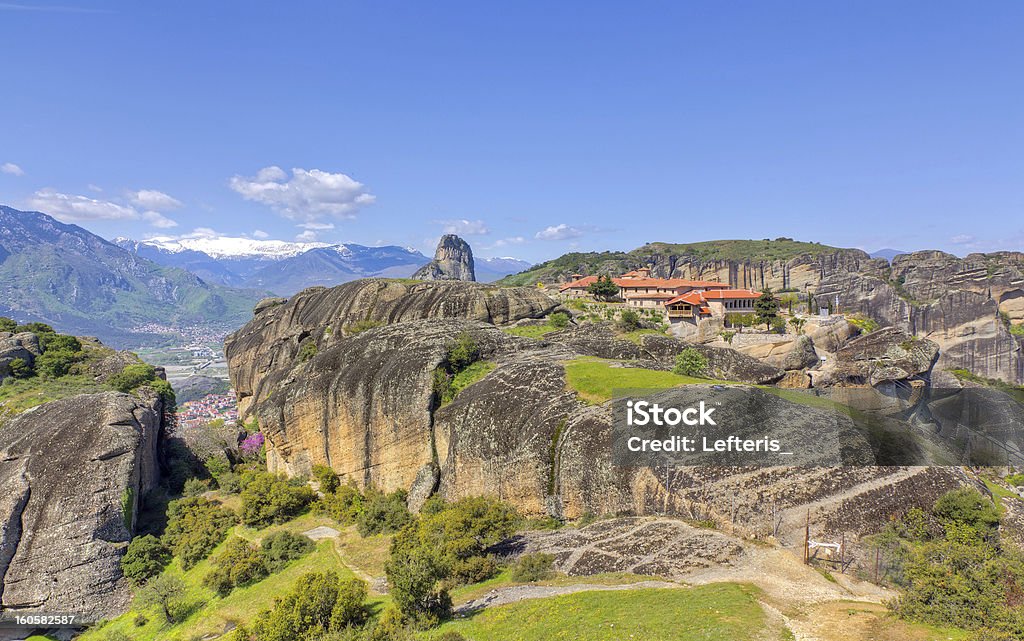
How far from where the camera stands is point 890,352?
62.2 metres

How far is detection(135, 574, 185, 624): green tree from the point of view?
96.8 ft

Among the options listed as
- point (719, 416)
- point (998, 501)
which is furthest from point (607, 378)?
point (998, 501)

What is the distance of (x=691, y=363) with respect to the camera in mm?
47469

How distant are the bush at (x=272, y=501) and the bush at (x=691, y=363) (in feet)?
113

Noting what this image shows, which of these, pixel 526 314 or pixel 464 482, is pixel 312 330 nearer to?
pixel 526 314

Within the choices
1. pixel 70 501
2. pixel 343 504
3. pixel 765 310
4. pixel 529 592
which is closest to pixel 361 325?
pixel 343 504

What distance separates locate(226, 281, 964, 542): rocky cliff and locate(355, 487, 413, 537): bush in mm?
2126

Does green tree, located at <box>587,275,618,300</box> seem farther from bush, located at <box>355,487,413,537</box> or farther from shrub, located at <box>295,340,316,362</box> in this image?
bush, located at <box>355,487,413,537</box>

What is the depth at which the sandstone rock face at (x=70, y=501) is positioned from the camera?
109ft

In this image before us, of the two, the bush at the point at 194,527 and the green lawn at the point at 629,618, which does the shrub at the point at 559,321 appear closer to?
the bush at the point at 194,527

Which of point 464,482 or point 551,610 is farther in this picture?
point 464,482

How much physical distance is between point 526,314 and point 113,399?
140ft

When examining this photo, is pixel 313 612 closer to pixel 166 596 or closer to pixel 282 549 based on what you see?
pixel 282 549

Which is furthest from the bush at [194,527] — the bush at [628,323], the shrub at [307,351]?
the bush at [628,323]
